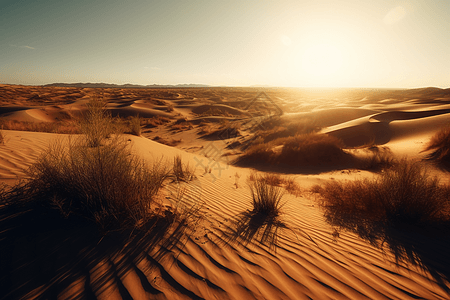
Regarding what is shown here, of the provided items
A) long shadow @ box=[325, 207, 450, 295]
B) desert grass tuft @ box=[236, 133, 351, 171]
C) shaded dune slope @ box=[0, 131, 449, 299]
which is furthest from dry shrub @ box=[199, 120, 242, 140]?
shaded dune slope @ box=[0, 131, 449, 299]

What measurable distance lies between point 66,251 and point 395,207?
15.7 feet

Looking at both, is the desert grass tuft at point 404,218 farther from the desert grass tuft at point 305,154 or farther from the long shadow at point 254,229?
the desert grass tuft at point 305,154

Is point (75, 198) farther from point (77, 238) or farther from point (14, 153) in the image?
point (14, 153)

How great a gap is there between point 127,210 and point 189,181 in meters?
2.34

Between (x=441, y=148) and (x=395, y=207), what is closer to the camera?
(x=395, y=207)

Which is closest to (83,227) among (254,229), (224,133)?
(254,229)

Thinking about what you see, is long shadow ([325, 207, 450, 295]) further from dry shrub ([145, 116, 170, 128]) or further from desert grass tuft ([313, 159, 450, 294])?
dry shrub ([145, 116, 170, 128])

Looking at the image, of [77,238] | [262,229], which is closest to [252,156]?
[262,229]

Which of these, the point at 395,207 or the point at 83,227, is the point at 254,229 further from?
the point at 395,207

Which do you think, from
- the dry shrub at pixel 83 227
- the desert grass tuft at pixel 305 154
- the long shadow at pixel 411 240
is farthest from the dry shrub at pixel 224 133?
the dry shrub at pixel 83 227

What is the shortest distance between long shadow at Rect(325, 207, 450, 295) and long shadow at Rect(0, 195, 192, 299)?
2688 mm

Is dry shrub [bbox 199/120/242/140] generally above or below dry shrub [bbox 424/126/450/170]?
below

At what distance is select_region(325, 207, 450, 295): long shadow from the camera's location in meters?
2.32

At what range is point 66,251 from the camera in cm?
196
